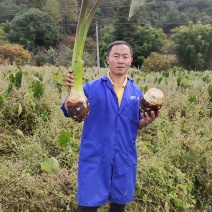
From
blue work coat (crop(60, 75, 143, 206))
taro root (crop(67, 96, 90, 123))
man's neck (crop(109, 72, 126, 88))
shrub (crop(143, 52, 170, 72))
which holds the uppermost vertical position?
man's neck (crop(109, 72, 126, 88))

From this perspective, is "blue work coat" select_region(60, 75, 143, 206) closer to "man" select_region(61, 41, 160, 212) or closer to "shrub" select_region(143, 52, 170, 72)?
"man" select_region(61, 41, 160, 212)

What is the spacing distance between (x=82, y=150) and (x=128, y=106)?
0.38 meters

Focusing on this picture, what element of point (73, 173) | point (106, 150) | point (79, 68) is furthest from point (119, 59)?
point (73, 173)

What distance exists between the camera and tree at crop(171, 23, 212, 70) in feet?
90.9

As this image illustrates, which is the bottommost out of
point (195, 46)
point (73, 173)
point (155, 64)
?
point (155, 64)

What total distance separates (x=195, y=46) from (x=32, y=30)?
1505cm

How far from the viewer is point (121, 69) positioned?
1813 millimetres

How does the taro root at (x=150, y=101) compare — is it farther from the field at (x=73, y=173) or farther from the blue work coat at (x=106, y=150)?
the field at (x=73, y=173)

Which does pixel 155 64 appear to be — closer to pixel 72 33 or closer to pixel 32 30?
pixel 32 30

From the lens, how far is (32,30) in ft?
92.4

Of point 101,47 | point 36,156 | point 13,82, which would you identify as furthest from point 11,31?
point 36,156

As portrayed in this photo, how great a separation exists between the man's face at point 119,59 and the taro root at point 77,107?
0.99ft

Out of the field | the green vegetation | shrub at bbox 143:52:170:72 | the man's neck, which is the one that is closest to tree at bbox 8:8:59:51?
the green vegetation

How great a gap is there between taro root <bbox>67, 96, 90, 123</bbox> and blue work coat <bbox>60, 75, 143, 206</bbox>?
148mm
